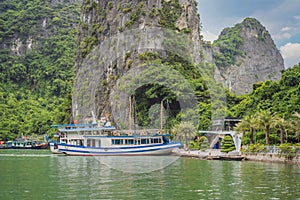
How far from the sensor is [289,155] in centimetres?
3117

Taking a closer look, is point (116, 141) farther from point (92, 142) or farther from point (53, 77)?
point (53, 77)

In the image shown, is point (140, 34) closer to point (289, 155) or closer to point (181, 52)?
point (181, 52)

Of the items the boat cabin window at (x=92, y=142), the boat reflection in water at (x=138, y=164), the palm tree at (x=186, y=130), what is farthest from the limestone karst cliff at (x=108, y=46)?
the boat reflection in water at (x=138, y=164)

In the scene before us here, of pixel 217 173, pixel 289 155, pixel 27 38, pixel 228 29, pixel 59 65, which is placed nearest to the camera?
pixel 217 173

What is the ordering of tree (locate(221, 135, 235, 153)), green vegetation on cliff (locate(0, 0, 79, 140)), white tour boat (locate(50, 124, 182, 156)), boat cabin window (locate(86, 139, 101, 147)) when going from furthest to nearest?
1. green vegetation on cliff (locate(0, 0, 79, 140))
2. boat cabin window (locate(86, 139, 101, 147))
3. white tour boat (locate(50, 124, 182, 156))
4. tree (locate(221, 135, 235, 153))

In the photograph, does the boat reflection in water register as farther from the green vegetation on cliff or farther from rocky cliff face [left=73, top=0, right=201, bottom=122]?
the green vegetation on cliff

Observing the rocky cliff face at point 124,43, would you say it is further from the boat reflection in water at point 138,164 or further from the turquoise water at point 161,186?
the turquoise water at point 161,186

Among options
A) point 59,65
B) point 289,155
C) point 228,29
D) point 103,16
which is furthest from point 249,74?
point 289,155

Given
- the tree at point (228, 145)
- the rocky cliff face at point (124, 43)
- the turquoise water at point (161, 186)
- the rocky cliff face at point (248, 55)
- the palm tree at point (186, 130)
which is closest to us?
the turquoise water at point (161, 186)

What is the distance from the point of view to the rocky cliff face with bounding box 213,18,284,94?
145m

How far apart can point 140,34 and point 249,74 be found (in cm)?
7774

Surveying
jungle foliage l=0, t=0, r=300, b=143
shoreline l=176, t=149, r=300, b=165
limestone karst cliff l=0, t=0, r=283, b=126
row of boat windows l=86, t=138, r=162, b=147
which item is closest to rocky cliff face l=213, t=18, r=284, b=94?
limestone karst cliff l=0, t=0, r=283, b=126

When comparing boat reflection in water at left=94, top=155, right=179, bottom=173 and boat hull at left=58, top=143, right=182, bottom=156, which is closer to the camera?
boat reflection in water at left=94, top=155, right=179, bottom=173

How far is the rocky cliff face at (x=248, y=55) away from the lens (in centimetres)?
14475
